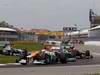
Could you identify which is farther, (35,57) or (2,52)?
(2,52)

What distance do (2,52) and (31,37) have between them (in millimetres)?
86618

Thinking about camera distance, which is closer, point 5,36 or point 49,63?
point 49,63

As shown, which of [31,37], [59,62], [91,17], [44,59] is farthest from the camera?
[91,17]

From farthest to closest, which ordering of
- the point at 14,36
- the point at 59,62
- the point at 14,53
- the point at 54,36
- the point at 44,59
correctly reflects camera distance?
1. the point at 54,36
2. the point at 14,36
3. the point at 14,53
4. the point at 59,62
5. the point at 44,59

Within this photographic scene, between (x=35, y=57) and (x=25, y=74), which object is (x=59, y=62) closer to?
(x=35, y=57)

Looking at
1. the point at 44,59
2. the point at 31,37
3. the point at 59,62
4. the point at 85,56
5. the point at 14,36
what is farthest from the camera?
the point at 14,36

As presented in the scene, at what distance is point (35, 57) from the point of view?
31766mm

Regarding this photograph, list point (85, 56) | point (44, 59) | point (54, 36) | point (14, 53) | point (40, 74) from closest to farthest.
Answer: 1. point (40, 74)
2. point (44, 59)
3. point (85, 56)
4. point (14, 53)
5. point (54, 36)

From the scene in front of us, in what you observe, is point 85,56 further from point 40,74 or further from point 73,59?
point 40,74


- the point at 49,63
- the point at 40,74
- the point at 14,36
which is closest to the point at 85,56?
the point at 49,63

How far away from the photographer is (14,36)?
144500mm

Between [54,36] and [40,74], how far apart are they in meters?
156

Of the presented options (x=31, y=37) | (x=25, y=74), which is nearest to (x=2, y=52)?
(x=25, y=74)

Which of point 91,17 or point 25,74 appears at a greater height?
point 91,17
